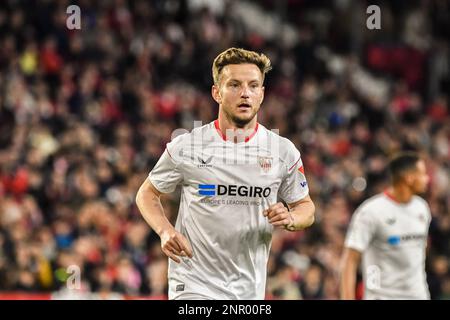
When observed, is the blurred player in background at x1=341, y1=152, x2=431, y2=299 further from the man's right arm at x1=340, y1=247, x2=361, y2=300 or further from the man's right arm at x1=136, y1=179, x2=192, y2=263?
the man's right arm at x1=136, y1=179, x2=192, y2=263

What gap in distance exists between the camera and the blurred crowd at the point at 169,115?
11672mm

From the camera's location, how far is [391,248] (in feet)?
26.1

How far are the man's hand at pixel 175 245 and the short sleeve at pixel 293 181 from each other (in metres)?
0.80

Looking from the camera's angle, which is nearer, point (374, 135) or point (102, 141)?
point (102, 141)

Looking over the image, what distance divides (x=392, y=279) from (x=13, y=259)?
15.6 ft

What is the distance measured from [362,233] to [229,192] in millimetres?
2519

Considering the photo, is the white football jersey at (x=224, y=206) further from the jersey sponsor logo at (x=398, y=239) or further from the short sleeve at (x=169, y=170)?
the jersey sponsor logo at (x=398, y=239)

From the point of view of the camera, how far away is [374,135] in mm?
16328

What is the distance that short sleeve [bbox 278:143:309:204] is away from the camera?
5.90 metres

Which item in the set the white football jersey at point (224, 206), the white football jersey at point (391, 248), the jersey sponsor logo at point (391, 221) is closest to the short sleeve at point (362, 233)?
the white football jersey at point (391, 248)

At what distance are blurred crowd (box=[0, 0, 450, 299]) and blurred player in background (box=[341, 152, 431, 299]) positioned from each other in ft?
11.7

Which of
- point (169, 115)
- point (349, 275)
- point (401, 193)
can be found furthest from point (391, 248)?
point (169, 115)
